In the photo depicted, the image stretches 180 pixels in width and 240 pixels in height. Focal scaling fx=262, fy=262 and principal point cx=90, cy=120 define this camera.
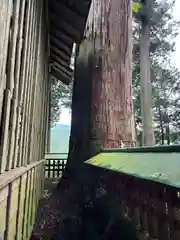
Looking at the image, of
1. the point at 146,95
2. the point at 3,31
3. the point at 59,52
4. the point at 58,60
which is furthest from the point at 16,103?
the point at 146,95

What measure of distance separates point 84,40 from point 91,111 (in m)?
1.74

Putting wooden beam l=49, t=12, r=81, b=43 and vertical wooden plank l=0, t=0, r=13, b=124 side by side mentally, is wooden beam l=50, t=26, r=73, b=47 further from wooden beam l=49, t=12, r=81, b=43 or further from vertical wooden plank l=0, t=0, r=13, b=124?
vertical wooden plank l=0, t=0, r=13, b=124

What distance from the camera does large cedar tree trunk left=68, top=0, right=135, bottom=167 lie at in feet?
16.1

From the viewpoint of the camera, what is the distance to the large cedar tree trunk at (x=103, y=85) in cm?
491

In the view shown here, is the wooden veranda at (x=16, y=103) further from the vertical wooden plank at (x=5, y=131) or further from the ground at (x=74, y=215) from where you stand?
the ground at (x=74, y=215)

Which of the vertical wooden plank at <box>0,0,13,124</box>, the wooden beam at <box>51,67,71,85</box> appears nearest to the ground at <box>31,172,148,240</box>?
the vertical wooden plank at <box>0,0,13,124</box>

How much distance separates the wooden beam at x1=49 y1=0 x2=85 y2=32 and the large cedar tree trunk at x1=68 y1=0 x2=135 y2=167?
0.34 metres

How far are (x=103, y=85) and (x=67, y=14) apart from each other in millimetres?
1601

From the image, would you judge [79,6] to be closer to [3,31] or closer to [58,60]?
[3,31]

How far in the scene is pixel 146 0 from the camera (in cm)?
1259

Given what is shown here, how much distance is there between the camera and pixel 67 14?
17.1 ft

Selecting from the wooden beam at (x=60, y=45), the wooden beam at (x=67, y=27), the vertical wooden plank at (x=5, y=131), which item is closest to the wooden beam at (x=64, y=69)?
the wooden beam at (x=60, y=45)

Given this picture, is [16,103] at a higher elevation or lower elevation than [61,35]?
lower

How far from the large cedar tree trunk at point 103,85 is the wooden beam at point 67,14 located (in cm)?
34
